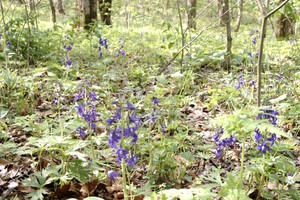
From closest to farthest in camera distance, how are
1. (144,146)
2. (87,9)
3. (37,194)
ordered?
(37,194)
(144,146)
(87,9)

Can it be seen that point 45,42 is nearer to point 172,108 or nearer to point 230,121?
point 172,108

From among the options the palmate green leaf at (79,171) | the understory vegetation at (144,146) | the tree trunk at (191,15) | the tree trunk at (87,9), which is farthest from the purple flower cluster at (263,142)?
the tree trunk at (87,9)

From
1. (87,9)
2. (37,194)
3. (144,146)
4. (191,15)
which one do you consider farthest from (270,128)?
(87,9)

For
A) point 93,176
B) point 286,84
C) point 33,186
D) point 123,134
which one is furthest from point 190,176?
point 286,84

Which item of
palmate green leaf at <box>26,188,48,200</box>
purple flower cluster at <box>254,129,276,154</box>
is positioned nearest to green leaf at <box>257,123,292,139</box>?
purple flower cluster at <box>254,129,276,154</box>

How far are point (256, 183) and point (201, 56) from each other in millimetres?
3400

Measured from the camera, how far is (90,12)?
8.81 metres

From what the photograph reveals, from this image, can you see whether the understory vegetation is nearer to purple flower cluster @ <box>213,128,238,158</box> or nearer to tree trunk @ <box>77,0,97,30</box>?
purple flower cluster @ <box>213,128,238,158</box>

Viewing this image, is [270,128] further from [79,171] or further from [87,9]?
[87,9]

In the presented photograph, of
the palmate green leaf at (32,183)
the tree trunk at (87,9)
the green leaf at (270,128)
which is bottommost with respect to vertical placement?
the palmate green leaf at (32,183)

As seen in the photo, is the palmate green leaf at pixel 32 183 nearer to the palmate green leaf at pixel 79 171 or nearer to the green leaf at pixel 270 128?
the palmate green leaf at pixel 79 171

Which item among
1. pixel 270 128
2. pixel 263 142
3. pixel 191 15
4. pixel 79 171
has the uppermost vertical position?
pixel 191 15

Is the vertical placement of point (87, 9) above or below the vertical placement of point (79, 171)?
above

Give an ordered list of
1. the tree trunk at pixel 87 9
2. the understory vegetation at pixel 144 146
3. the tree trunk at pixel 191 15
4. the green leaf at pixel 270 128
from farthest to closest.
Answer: the tree trunk at pixel 87 9, the tree trunk at pixel 191 15, the understory vegetation at pixel 144 146, the green leaf at pixel 270 128
